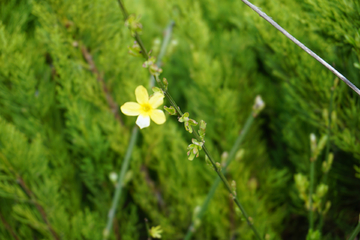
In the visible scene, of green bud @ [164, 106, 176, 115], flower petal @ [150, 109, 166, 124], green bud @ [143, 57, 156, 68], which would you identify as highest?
green bud @ [143, 57, 156, 68]

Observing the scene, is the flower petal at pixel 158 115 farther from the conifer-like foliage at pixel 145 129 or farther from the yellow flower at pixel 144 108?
the conifer-like foliage at pixel 145 129

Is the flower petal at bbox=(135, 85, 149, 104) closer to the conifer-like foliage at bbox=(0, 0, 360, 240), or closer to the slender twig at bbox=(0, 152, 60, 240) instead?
the conifer-like foliage at bbox=(0, 0, 360, 240)

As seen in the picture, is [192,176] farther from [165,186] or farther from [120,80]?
[120,80]

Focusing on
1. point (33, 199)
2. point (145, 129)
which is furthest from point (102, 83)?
point (33, 199)

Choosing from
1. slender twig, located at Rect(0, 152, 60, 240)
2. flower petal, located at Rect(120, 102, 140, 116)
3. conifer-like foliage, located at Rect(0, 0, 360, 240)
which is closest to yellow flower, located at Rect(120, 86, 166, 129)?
flower petal, located at Rect(120, 102, 140, 116)

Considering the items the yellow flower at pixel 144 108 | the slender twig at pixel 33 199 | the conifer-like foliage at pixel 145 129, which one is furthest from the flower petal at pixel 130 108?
the slender twig at pixel 33 199

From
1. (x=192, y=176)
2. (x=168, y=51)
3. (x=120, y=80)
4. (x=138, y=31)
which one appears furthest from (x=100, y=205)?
(x=138, y=31)

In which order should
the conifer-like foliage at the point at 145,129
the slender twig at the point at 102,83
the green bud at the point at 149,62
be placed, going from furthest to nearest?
the slender twig at the point at 102,83
the conifer-like foliage at the point at 145,129
the green bud at the point at 149,62
